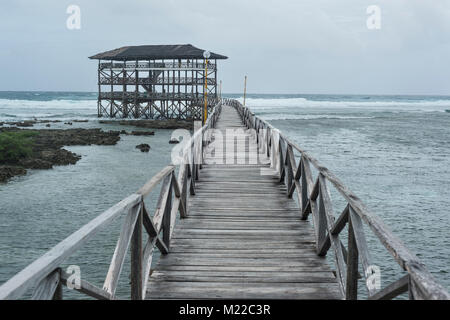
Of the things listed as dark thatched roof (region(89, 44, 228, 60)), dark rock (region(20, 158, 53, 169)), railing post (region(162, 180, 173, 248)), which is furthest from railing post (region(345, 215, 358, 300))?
dark thatched roof (region(89, 44, 228, 60))

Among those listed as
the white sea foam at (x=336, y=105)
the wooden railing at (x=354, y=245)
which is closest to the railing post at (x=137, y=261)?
the wooden railing at (x=354, y=245)

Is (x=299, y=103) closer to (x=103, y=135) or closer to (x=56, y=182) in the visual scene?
(x=103, y=135)

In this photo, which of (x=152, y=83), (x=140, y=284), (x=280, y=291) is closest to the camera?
(x=140, y=284)

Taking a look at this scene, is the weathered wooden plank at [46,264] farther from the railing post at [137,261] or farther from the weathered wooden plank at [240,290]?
the weathered wooden plank at [240,290]

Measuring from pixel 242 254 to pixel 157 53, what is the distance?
4836 cm

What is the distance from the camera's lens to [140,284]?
4.20 m

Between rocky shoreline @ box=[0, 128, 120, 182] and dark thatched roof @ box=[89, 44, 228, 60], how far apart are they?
16.5 metres

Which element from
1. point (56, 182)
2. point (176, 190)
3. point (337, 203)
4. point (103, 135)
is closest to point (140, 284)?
point (176, 190)

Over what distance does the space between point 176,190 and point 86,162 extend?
56.9 feet

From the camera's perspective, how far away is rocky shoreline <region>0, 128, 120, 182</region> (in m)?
19.7

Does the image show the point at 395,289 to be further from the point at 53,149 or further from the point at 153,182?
the point at 53,149

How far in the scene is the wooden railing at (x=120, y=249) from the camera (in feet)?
7.17

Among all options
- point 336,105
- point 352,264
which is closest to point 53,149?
point 352,264

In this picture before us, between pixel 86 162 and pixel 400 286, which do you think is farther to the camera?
pixel 86 162
